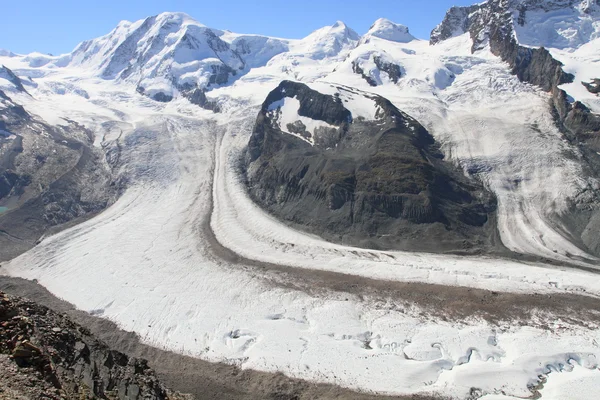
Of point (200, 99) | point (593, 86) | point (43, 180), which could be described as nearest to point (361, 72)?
point (200, 99)

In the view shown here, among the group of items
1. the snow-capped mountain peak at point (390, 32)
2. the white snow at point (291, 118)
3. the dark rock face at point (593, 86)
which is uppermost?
the snow-capped mountain peak at point (390, 32)

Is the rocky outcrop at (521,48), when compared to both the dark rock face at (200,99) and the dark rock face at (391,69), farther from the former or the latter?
the dark rock face at (200,99)

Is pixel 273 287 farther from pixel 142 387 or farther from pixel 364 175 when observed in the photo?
pixel 364 175

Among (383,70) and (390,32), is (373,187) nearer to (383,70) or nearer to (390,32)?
(383,70)

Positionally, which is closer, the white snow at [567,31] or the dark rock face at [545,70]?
the dark rock face at [545,70]

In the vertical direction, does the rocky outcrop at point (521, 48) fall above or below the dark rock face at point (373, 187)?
above

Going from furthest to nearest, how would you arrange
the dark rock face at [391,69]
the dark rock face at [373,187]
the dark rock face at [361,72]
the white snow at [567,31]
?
the dark rock face at [361,72]
the dark rock face at [391,69]
the white snow at [567,31]
the dark rock face at [373,187]

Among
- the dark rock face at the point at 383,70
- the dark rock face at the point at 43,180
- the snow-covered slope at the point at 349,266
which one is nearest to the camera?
the snow-covered slope at the point at 349,266

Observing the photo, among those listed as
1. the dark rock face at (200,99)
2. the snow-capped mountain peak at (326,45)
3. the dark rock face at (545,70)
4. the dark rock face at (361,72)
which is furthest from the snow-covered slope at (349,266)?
the snow-capped mountain peak at (326,45)
